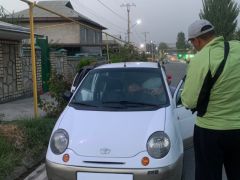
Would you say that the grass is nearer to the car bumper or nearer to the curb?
the curb

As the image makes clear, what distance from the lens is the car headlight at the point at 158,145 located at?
5.08m

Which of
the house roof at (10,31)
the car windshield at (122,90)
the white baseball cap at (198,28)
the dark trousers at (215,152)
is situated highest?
the house roof at (10,31)

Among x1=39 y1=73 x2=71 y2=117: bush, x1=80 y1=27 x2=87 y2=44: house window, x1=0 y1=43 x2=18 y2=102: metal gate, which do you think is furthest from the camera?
x1=80 y1=27 x2=87 y2=44: house window

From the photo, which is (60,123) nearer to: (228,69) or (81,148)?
(81,148)

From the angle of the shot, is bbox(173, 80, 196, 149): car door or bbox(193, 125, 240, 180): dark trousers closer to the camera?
bbox(193, 125, 240, 180): dark trousers

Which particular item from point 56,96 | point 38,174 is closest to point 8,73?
point 56,96

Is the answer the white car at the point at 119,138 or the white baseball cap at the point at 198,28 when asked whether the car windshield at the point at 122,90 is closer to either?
the white car at the point at 119,138

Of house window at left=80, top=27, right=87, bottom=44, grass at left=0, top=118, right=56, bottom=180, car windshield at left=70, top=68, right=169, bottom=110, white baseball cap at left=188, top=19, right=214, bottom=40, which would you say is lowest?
grass at left=0, top=118, right=56, bottom=180

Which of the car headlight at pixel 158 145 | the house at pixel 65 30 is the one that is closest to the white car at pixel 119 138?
the car headlight at pixel 158 145

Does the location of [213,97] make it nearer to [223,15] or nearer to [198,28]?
[198,28]

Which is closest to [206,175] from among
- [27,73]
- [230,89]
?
[230,89]

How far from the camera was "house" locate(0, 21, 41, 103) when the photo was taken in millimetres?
15742

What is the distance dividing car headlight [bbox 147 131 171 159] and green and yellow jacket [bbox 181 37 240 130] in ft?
3.76

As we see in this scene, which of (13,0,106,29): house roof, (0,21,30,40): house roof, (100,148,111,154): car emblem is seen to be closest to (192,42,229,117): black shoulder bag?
(100,148,111,154): car emblem
